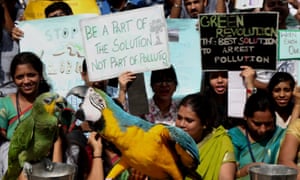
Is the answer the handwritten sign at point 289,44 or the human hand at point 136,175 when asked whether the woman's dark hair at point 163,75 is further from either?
the human hand at point 136,175

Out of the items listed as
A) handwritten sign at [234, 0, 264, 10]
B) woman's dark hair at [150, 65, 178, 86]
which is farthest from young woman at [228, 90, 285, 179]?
handwritten sign at [234, 0, 264, 10]

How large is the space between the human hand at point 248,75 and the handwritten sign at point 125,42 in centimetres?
53

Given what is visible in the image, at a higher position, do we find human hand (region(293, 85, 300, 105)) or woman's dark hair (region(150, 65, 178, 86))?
woman's dark hair (region(150, 65, 178, 86))

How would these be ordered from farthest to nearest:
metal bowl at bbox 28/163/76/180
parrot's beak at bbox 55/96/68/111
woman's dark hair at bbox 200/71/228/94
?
1. woman's dark hair at bbox 200/71/228/94
2. parrot's beak at bbox 55/96/68/111
3. metal bowl at bbox 28/163/76/180

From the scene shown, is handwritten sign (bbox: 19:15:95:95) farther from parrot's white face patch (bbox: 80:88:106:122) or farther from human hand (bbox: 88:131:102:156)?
parrot's white face patch (bbox: 80:88:106:122)

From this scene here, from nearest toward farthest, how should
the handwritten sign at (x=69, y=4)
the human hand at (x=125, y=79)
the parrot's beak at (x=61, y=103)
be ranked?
the parrot's beak at (x=61, y=103), the human hand at (x=125, y=79), the handwritten sign at (x=69, y=4)

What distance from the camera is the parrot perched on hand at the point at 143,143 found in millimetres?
2961

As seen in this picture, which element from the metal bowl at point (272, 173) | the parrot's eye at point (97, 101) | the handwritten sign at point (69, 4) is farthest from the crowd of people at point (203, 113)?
the metal bowl at point (272, 173)

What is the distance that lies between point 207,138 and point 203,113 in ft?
0.52

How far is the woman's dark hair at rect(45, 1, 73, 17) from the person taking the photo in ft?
18.0

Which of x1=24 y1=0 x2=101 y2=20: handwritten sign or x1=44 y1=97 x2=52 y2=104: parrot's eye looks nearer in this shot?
x1=44 y1=97 x2=52 y2=104: parrot's eye

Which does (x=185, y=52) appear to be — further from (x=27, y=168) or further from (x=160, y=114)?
(x=27, y=168)

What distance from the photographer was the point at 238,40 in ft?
17.1

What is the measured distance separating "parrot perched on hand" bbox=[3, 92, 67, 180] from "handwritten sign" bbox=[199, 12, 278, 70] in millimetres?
2097
